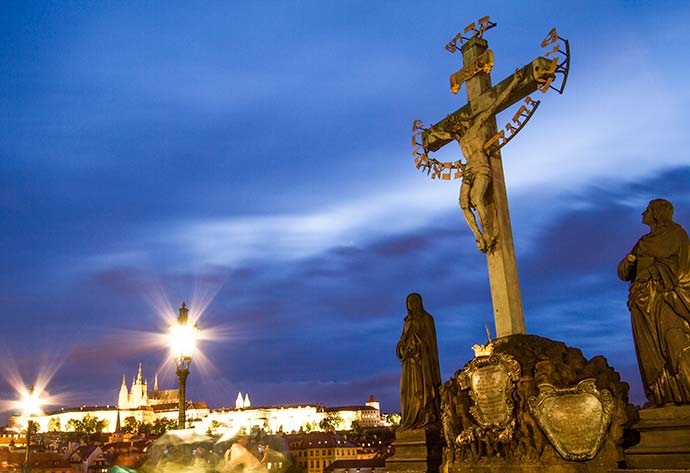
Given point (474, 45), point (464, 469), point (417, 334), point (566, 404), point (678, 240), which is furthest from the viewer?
point (474, 45)

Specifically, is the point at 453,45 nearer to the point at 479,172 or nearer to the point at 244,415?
the point at 479,172

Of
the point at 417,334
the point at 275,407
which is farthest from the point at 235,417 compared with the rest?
the point at 417,334

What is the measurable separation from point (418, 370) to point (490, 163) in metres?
4.00

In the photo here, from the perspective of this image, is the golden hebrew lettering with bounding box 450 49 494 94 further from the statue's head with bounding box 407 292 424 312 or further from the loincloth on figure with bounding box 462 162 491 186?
the statue's head with bounding box 407 292 424 312

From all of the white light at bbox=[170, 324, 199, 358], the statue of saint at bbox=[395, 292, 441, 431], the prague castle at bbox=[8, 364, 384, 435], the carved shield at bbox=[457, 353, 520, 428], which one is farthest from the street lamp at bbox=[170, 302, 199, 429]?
the prague castle at bbox=[8, 364, 384, 435]

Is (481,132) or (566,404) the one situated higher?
(481,132)

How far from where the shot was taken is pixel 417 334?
438 inches

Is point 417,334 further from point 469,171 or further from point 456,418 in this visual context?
point 469,171

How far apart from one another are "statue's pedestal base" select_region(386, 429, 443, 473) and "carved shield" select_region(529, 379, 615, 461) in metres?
2.40

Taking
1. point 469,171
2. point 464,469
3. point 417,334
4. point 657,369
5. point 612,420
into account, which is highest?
point 469,171

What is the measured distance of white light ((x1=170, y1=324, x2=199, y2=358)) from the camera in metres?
12.4

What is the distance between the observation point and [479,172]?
11.1 m

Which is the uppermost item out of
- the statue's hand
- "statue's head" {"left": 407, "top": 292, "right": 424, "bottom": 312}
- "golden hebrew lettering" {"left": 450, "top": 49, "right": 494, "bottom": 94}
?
"golden hebrew lettering" {"left": 450, "top": 49, "right": 494, "bottom": 94}

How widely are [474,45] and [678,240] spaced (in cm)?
663
